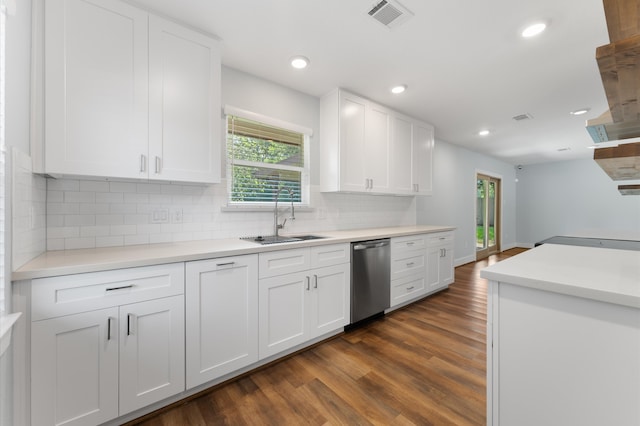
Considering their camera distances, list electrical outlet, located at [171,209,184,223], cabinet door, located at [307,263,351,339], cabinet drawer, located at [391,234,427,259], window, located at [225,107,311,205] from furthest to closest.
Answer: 1. cabinet drawer, located at [391,234,427,259]
2. window, located at [225,107,311,205]
3. cabinet door, located at [307,263,351,339]
4. electrical outlet, located at [171,209,184,223]

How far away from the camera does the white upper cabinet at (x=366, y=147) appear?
9.57 ft

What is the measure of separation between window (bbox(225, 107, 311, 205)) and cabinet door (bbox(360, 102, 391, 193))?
765 millimetres

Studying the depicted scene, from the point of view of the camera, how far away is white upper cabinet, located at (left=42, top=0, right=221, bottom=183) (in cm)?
148

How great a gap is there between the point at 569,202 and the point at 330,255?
802 cm

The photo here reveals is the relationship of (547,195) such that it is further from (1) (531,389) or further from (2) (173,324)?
(2) (173,324)

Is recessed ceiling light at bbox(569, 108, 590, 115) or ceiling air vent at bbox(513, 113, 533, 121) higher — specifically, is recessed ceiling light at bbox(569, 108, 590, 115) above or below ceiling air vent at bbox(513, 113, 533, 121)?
below

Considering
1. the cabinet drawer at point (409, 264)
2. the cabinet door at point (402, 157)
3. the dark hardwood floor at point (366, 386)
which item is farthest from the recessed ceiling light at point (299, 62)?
the dark hardwood floor at point (366, 386)

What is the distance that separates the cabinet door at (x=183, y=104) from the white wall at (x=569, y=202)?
318 inches

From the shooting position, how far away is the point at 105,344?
1363 millimetres

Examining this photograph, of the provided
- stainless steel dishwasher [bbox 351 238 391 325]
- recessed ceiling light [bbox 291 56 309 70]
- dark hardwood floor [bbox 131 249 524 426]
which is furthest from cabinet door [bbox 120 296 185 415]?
recessed ceiling light [bbox 291 56 309 70]

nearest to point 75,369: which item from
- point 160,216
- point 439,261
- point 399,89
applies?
point 160,216

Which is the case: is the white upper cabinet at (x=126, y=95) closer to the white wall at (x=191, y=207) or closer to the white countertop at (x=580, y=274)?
the white wall at (x=191, y=207)

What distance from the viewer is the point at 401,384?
1.83 m

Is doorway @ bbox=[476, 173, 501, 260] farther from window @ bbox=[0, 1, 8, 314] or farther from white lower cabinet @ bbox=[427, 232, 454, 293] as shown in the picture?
window @ bbox=[0, 1, 8, 314]
